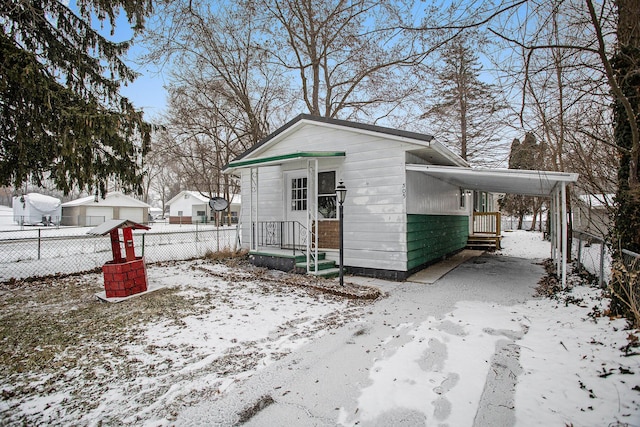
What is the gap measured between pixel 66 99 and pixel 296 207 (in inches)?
199

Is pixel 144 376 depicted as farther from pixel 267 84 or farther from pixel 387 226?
pixel 267 84

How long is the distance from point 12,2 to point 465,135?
16364 millimetres

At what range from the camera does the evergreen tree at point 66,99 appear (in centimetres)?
473

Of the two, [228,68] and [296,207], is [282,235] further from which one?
[228,68]

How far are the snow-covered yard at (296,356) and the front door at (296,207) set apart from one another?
2.79 m

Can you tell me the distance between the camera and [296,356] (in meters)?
3.33

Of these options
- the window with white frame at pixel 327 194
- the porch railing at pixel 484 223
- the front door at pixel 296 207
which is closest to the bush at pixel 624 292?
the window with white frame at pixel 327 194

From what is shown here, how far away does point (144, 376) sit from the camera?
293 cm

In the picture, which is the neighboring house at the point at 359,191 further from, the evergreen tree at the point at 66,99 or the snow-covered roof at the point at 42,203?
the snow-covered roof at the point at 42,203

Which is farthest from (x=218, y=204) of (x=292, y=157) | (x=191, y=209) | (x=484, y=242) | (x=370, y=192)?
(x=191, y=209)

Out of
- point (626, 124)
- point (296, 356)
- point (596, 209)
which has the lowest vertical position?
point (296, 356)

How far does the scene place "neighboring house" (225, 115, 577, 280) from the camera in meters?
6.64

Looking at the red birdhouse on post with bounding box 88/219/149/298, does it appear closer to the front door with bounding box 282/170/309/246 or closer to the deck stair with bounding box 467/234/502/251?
the front door with bounding box 282/170/309/246

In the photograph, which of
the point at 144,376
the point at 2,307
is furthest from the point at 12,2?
the point at 144,376
